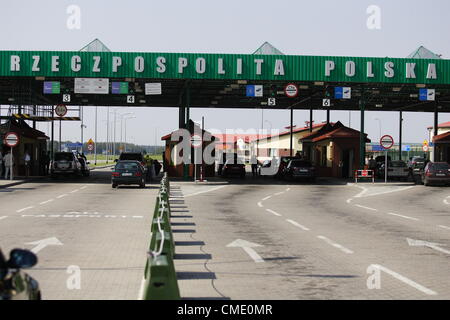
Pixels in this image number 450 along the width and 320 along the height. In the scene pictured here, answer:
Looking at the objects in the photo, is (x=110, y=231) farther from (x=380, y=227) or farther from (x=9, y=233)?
(x=380, y=227)

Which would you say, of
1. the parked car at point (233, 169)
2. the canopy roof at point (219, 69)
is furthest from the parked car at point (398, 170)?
the parked car at point (233, 169)

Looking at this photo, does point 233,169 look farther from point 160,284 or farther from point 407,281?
point 160,284

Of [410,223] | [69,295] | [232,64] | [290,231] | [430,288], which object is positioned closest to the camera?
[69,295]

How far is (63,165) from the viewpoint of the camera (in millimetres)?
42625

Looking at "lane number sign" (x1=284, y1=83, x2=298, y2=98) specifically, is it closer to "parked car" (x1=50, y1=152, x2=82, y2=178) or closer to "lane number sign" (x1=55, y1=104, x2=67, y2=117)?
"parked car" (x1=50, y1=152, x2=82, y2=178)

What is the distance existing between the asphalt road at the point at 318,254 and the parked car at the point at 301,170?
20654 mm

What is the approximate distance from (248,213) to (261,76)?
19005mm

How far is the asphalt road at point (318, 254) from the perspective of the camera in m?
8.24

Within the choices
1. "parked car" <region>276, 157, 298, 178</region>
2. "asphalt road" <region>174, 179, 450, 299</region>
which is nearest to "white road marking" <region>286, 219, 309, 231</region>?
"asphalt road" <region>174, 179, 450, 299</region>

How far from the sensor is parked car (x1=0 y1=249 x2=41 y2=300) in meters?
4.50

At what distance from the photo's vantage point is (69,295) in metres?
7.68

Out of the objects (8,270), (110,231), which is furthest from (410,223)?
(8,270)

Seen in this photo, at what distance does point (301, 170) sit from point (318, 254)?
32017mm

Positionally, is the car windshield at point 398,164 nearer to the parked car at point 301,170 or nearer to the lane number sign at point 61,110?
the parked car at point 301,170
